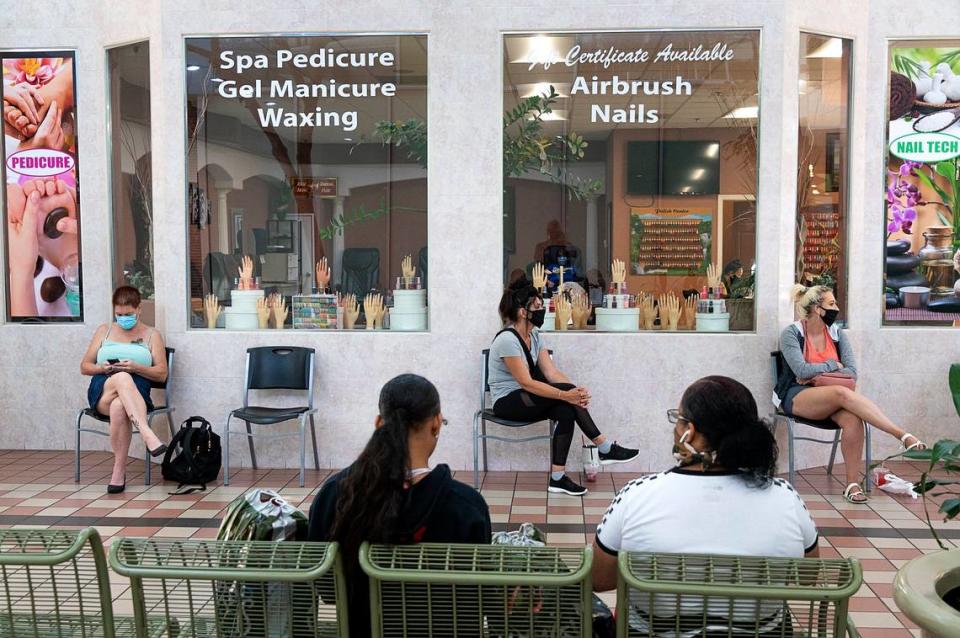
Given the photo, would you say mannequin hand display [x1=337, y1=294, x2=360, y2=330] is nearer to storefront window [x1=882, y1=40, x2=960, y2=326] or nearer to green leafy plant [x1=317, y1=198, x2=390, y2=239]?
green leafy plant [x1=317, y1=198, x2=390, y2=239]

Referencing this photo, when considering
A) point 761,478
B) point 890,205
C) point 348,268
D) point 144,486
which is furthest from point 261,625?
point 890,205

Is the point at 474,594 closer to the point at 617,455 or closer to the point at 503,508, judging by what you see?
the point at 503,508

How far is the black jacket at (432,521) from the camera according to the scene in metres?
2.12

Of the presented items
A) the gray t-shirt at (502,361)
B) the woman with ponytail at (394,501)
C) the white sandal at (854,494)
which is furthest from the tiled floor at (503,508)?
the woman with ponytail at (394,501)

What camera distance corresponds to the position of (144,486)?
5.54 metres

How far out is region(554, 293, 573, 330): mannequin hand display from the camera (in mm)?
5992

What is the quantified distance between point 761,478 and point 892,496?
364 centimetres

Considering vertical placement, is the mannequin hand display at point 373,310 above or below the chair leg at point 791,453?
above

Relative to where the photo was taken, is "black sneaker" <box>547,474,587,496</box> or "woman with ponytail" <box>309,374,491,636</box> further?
"black sneaker" <box>547,474,587,496</box>

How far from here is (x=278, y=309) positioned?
6145mm

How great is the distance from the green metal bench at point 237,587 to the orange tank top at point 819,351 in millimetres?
4072

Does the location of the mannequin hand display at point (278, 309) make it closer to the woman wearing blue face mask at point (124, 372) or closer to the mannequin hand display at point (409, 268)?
the woman wearing blue face mask at point (124, 372)

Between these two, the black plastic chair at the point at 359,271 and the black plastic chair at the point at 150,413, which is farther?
the black plastic chair at the point at 359,271

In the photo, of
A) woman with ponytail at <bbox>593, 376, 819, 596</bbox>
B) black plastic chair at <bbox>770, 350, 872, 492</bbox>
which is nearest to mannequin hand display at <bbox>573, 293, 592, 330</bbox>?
Result: black plastic chair at <bbox>770, 350, 872, 492</bbox>
